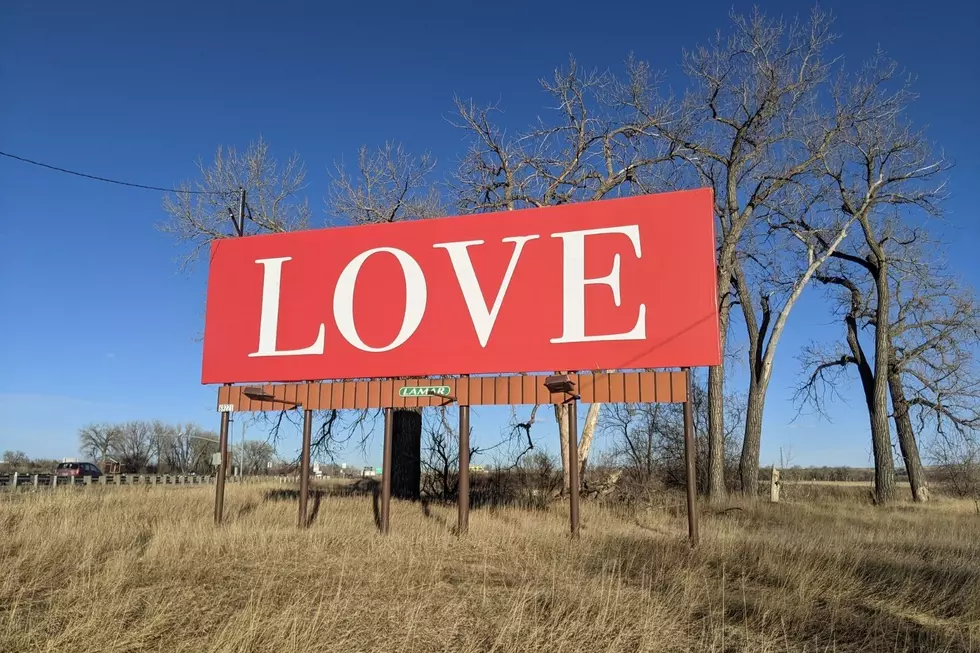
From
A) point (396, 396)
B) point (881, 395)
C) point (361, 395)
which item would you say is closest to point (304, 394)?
point (361, 395)

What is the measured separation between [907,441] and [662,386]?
18.6 m

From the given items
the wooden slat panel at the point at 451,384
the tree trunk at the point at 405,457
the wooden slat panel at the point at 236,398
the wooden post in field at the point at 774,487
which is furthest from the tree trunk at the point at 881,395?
the wooden slat panel at the point at 236,398

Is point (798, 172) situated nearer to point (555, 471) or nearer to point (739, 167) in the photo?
point (739, 167)

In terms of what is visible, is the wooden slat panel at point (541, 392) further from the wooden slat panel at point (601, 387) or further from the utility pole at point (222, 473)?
the utility pole at point (222, 473)

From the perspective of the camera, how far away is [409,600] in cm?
712

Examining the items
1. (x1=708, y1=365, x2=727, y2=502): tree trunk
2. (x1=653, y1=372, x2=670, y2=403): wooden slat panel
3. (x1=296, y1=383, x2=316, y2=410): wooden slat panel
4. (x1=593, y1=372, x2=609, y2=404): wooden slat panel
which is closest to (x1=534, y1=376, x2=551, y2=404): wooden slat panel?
(x1=593, y1=372, x2=609, y2=404): wooden slat panel

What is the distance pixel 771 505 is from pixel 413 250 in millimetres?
11358

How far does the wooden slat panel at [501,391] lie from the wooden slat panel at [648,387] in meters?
2.23

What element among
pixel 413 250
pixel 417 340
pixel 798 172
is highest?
pixel 798 172

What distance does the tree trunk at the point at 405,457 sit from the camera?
19297 mm

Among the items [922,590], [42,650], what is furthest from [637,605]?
[42,650]

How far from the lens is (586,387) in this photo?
11.8m

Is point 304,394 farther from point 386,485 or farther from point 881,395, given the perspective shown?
point 881,395

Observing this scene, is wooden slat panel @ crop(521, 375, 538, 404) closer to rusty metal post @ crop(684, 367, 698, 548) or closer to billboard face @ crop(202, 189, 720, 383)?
billboard face @ crop(202, 189, 720, 383)
